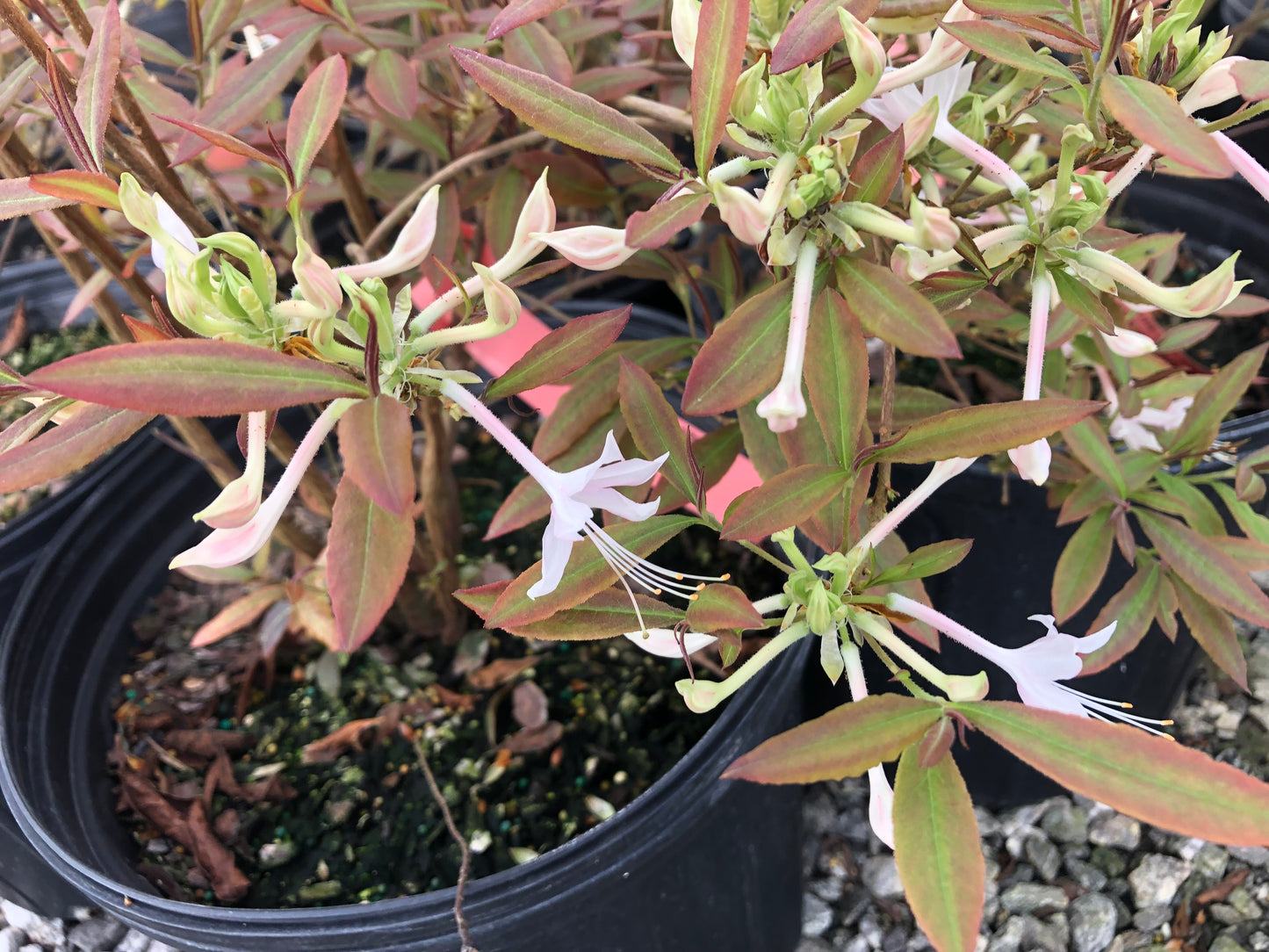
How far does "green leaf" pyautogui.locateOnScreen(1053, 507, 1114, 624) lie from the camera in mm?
892

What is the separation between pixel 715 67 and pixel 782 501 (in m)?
0.24

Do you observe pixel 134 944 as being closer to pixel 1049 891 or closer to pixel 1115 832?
pixel 1049 891

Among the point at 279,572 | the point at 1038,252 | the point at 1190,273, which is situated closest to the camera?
the point at 1038,252

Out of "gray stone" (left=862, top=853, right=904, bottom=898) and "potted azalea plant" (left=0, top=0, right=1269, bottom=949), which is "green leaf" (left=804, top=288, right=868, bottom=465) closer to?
"potted azalea plant" (left=0, top=0, right=1269, bottom=949)

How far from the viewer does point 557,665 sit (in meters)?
1.27

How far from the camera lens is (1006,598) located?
1273mm

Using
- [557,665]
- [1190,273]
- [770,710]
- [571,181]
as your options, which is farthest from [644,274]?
[1190,273]

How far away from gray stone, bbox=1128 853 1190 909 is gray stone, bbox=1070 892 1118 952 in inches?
1.9

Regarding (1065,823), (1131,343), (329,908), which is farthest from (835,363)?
(1065,823)

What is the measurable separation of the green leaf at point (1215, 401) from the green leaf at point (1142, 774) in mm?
546

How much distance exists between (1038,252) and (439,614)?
98 cm

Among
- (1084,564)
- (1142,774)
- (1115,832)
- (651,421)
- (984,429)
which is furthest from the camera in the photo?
(1115,832)

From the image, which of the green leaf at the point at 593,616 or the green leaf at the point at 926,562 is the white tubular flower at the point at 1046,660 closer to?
the green leaf at the point at 926,562

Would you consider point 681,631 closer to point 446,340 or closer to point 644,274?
point 446,340
